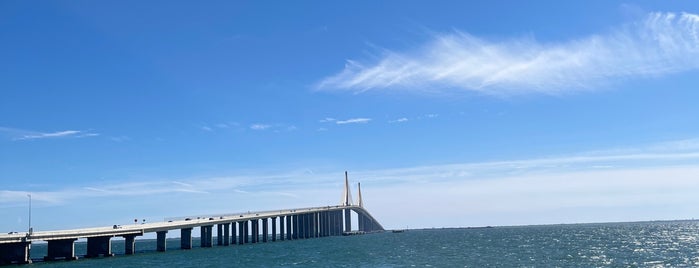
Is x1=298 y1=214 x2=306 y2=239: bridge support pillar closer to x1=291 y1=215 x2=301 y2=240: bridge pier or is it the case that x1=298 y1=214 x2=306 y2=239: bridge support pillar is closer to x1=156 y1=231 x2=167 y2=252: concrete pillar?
x1=291 y1=215 x2=301 y2=240: bridge pier

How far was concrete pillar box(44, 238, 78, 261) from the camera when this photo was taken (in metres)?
82.6

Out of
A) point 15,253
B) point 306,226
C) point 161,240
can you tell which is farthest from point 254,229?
point 15,253

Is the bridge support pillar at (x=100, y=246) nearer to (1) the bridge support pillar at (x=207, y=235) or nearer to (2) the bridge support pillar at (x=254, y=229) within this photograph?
(1) the bridge support pillar at (x=207, y=235)

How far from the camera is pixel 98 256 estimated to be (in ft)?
299

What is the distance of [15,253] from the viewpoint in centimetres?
7512

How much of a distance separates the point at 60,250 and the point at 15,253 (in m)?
8.13

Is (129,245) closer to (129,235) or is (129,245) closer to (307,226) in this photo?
(129,235)

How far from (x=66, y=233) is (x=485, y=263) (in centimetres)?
5232

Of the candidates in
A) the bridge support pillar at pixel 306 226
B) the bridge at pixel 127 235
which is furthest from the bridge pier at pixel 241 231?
the bridge support pillar at pixel 306 226

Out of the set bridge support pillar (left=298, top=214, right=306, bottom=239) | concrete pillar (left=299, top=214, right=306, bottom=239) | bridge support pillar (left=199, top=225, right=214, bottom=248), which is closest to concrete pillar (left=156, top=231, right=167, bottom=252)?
bridge support pillar (left=199, top=225, right=214, bottom=248)

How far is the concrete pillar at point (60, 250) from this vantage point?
82.6 m

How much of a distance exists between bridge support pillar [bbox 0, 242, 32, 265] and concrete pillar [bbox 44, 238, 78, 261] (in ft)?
23.0

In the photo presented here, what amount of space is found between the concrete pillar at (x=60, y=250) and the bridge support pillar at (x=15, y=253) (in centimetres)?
702

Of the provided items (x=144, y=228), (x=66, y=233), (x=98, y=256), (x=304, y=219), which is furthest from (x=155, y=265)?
(x=304, y=219)
